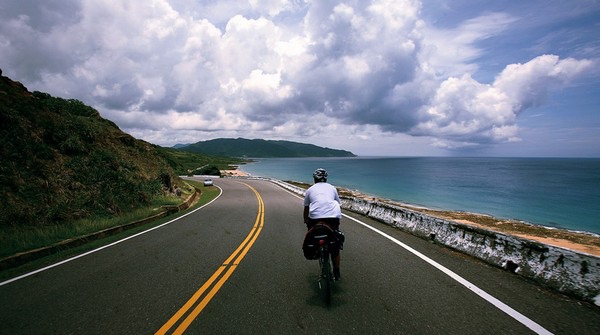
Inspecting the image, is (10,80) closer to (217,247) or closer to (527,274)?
(217,247)

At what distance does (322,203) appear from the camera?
4.86 meters

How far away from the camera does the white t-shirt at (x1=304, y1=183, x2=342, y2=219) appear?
4805 millimetres

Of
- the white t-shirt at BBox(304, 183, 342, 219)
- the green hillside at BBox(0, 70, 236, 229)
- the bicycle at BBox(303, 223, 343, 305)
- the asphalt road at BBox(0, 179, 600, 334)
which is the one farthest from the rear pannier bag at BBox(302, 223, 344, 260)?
the green hillside at BBox(0, 70, 236, 229)

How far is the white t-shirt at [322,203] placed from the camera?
15.8 ft

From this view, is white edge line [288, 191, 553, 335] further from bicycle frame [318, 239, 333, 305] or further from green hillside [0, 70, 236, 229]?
green hillside [0, 70, 236, 229]

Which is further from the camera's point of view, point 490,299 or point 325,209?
point 325,209

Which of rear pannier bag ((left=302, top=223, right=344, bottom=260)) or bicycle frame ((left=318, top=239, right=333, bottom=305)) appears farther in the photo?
rear pannier bag ((left=302, top=223, right=344, bottom=260))

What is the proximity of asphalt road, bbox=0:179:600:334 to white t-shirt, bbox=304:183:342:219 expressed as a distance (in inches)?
49.1

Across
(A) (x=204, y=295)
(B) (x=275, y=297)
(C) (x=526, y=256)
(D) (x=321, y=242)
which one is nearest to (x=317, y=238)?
(D) (x=321, y=242)

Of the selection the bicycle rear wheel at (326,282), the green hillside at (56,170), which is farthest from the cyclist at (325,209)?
the green hillside at (56,170)

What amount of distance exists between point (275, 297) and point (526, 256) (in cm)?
473

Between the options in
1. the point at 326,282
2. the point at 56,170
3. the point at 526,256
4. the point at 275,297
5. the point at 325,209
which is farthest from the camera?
the point at 56,170

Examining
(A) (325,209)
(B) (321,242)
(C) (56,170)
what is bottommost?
(B) (321,242)

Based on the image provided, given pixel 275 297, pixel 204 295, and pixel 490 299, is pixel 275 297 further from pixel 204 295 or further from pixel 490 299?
pixel 490 299
